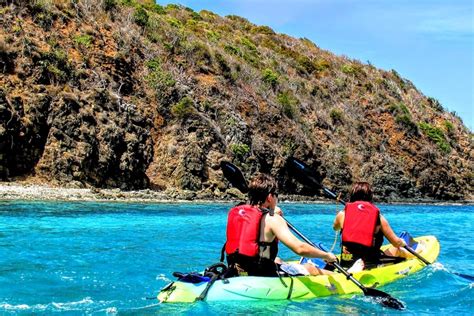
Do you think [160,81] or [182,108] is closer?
[182,108]

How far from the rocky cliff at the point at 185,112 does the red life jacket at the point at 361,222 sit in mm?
16564

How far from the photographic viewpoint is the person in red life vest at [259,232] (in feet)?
21.5

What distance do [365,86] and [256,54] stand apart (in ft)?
31.6

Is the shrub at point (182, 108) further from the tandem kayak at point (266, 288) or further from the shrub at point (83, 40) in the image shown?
the tandem kayak at point (266, 288)

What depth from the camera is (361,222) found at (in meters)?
8.50

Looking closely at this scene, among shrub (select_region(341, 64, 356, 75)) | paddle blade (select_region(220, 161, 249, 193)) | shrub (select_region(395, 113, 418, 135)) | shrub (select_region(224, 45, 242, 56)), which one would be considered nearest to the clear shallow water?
paddle blade (select_region(220, 161, 249, 193))

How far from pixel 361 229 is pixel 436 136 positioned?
3870cm

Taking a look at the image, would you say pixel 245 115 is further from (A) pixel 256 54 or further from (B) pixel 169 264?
(B) pixel 169 264

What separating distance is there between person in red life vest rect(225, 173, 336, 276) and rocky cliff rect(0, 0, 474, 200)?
1741 cm

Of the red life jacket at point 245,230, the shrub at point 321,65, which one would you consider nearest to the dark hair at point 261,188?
the red life jacket at point 245,230

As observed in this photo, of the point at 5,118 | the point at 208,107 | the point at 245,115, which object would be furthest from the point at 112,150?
the point at 245,115

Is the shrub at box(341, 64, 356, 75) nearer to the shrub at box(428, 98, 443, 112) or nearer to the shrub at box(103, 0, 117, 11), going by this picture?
the shrub at box(428, 98, 443, 112)

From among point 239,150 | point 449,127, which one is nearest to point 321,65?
point 449,127

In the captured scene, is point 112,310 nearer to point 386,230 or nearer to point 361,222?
point 361,222
